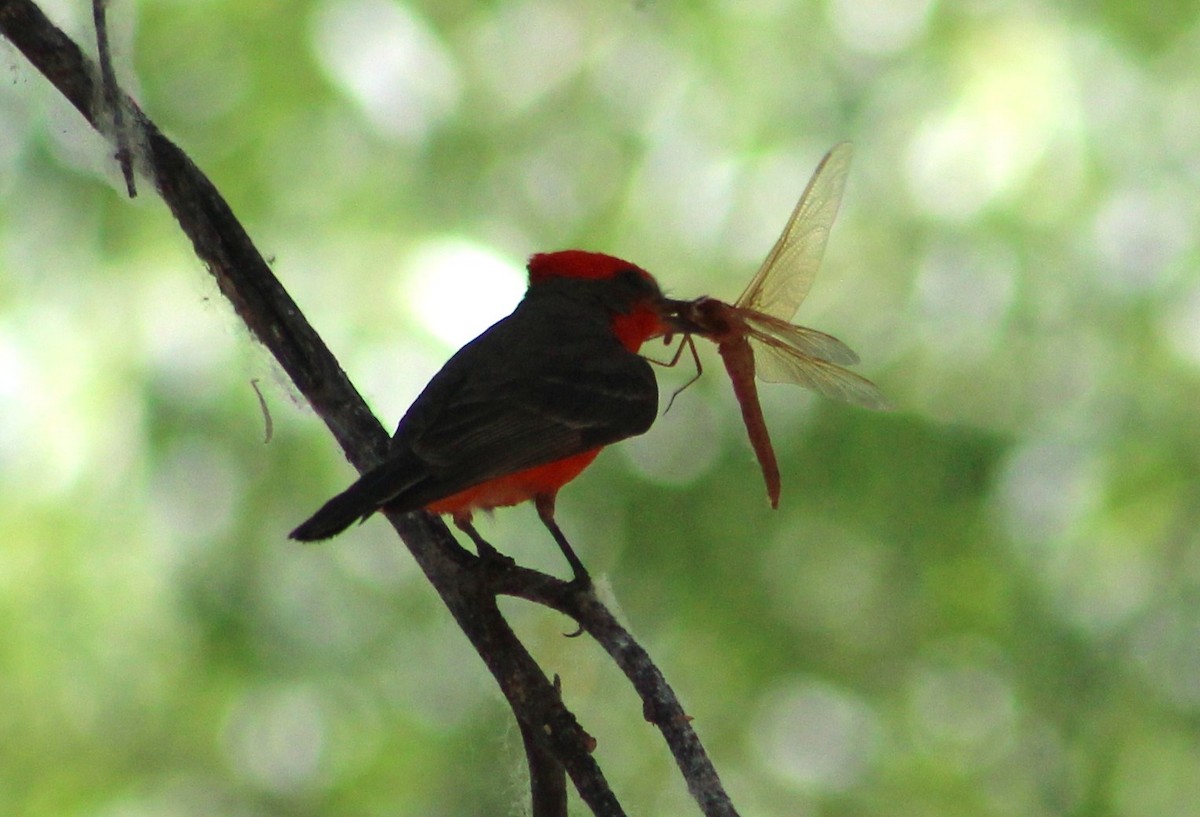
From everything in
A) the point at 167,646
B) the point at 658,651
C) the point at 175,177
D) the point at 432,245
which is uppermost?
the point at 432,245

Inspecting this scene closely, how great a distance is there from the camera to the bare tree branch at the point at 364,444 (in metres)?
2.11

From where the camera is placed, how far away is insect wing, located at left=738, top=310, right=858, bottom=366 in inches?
127

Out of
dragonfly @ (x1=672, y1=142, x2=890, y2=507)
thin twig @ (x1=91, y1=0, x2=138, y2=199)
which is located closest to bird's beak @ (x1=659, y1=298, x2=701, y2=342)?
dragonfly @ (x1=672, y1=142, x2=890, y2=507)

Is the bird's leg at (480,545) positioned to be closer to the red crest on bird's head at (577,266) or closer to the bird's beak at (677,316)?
the bird's beak at (677,316)

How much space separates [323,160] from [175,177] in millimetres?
2904

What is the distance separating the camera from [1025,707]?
491cm

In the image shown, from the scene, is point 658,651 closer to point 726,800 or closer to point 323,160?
point 323,160

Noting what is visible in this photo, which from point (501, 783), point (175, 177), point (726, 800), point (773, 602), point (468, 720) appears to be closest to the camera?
point (726, 800)

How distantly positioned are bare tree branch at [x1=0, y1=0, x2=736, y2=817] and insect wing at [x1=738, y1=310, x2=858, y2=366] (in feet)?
3.42

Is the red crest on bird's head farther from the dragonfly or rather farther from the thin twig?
the thin twig

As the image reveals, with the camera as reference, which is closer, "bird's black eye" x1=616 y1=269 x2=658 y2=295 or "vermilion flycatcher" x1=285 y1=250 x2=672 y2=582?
"vermilion flycatcher" x1=285 y1=250 x2=672 y2=582

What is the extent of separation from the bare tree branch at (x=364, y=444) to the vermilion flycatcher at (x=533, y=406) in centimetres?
13

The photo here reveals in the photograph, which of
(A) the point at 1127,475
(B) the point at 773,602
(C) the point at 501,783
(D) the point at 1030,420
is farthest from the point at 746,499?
(C) the point at 501,783

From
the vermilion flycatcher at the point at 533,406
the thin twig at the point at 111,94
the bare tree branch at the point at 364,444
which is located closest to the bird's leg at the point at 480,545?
the vermilion flycatcher at the point at 533,406
